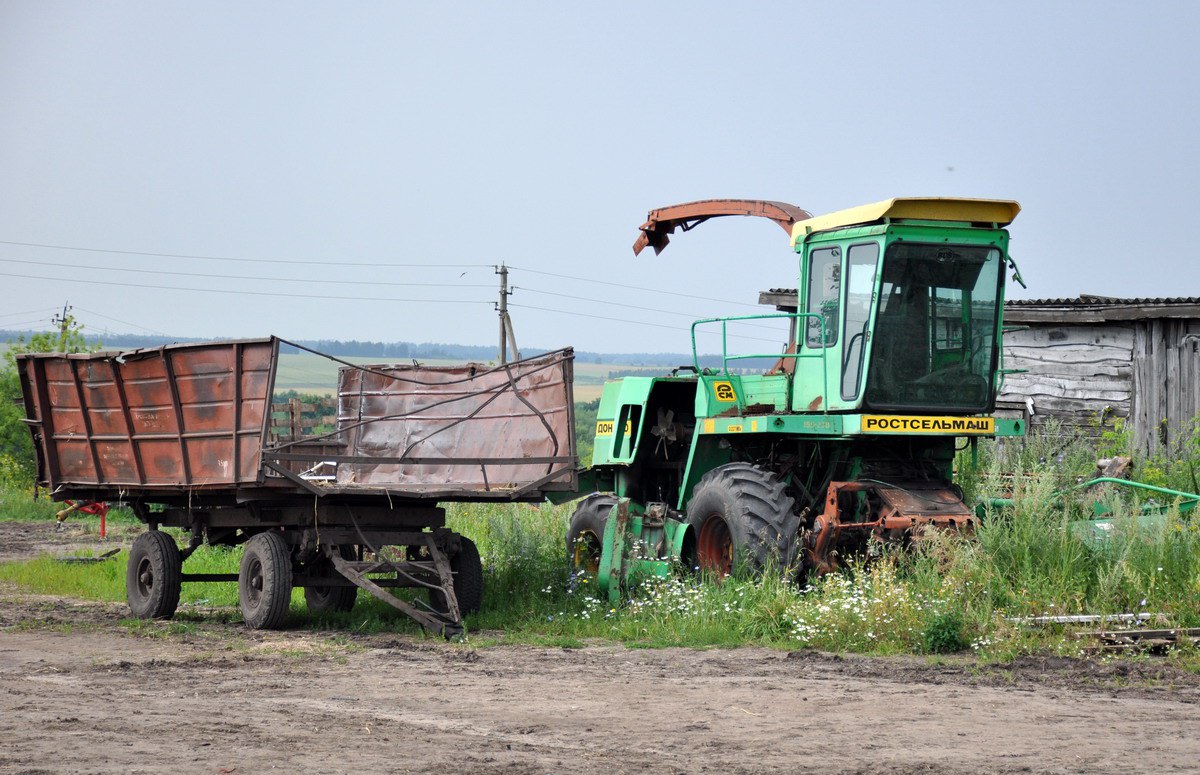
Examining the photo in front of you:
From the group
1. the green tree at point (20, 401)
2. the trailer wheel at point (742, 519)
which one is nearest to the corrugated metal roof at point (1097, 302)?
the trailer wheel at point (742, 519)

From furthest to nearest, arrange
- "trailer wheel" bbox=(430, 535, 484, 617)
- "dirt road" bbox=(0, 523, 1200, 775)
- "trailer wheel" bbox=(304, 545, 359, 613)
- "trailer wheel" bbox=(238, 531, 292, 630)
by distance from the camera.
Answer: "trailer wheel" bbox=(304, 545, 359, 613) < "trailer wheel" bbox=(430, 535, 484, 617) < "trailer wheel" bbox=(238, 531, 292, 630) < "dirt road" bbox=(0, 523, 1200, 775)

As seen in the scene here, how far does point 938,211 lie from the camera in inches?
478

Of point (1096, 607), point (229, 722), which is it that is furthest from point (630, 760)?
point (1096, 607)

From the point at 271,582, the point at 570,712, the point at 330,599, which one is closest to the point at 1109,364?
the point at 330,599

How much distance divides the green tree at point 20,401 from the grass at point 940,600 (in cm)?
2504

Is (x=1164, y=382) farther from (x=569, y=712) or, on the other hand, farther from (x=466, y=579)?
(x=569, y=712)

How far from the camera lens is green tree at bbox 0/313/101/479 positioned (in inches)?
1403

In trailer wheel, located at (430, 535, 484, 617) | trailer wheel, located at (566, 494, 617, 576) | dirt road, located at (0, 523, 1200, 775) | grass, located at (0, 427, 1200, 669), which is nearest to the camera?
dirt road, located at (0, 523, 1200, 775)

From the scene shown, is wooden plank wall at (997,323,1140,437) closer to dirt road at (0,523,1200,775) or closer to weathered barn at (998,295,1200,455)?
weathered barn at (998,295,1200,455)

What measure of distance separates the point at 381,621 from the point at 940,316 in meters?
5.88

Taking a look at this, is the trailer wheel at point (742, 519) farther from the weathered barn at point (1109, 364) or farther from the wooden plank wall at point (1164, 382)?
the wooden plank wall at point (1164, 382)

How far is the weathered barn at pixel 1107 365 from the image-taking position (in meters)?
19.4

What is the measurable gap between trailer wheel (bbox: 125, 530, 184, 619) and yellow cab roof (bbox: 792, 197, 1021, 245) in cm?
712

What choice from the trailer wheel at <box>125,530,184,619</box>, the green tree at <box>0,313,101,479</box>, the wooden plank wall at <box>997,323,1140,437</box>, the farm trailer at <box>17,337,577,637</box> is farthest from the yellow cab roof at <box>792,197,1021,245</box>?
the green tree at <box>0,313,101,479</box>
